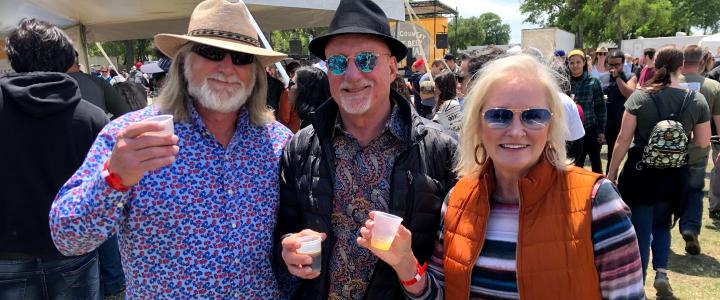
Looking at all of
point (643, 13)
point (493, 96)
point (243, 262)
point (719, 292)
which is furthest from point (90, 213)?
point (643, 13)

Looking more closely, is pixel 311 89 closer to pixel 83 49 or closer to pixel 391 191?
pixel 391 191

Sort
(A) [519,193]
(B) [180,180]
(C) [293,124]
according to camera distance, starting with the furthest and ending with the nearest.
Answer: (C) [293,124] → (B) [180,180] → (A) [519,193]

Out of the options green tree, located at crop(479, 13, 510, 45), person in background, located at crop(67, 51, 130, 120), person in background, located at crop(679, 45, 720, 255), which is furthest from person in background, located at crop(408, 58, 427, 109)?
green tree, located at crop(479, 13, 510, 45)

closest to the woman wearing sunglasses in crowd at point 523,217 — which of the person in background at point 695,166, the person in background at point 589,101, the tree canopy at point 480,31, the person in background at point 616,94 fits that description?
the person in background at point 695,166

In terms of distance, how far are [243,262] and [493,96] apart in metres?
1.15

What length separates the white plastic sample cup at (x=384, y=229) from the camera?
4.91 feet

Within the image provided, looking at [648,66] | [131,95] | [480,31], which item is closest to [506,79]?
[131,95]

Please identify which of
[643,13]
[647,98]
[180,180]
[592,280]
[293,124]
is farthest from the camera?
[643,13]

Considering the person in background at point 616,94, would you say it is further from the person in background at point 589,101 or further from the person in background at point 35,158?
the person in background at point 35,158

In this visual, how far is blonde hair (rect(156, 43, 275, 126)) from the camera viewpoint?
197 centimetres

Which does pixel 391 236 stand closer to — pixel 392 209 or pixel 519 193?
pixel 392 209

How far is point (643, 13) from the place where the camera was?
37.5 m

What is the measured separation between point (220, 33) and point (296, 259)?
106 cm

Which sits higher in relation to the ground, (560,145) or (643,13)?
(643,13)
